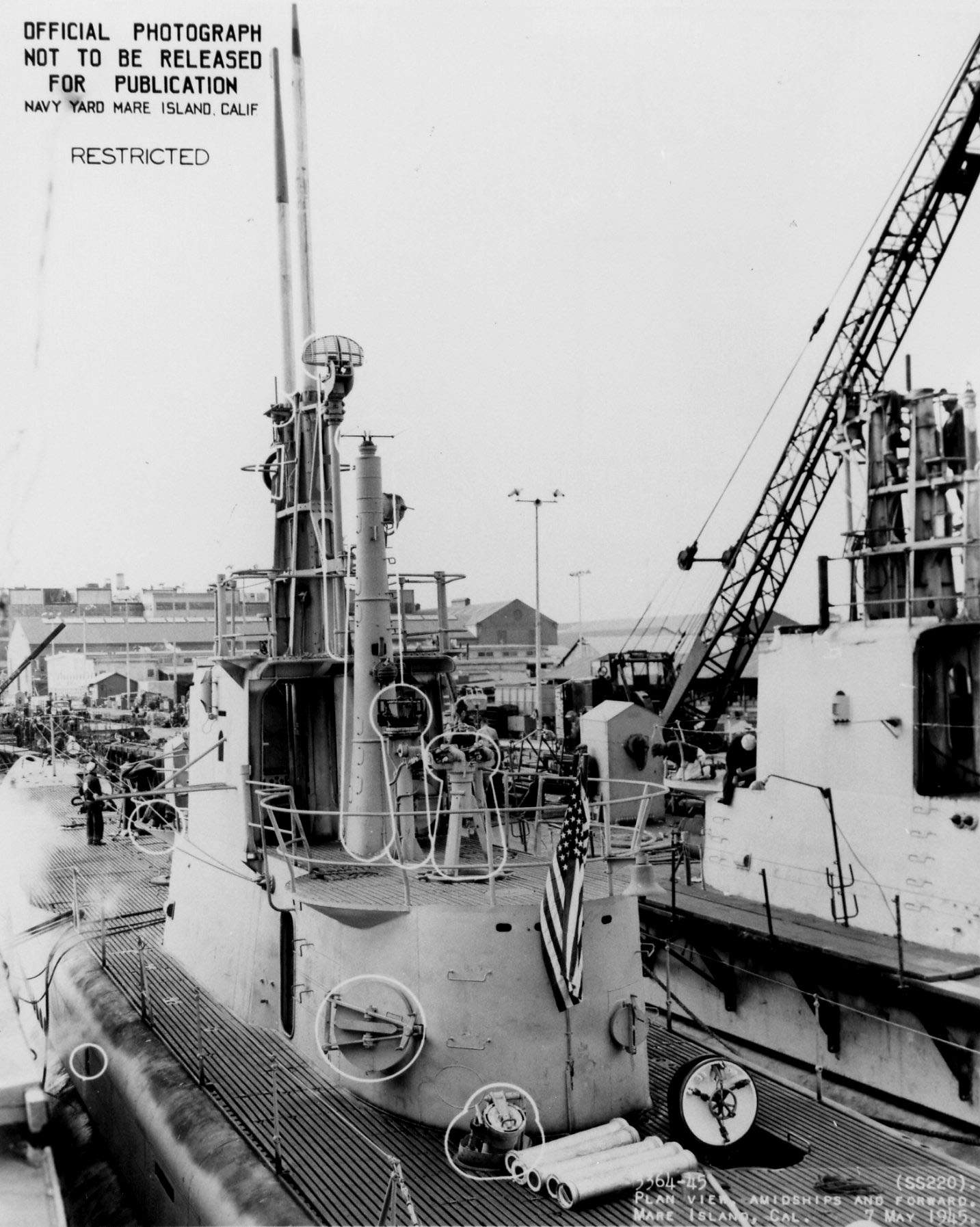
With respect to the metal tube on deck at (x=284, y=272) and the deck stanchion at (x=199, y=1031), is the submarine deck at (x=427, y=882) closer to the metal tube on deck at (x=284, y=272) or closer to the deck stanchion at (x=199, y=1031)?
the deck stanchion at (x=199, y=1031)

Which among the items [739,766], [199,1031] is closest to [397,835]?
[199,1031]

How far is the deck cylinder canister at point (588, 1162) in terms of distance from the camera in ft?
27.3

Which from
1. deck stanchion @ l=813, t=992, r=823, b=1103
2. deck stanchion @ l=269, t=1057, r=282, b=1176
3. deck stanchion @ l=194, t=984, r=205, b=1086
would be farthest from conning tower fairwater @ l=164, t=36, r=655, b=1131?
deck stanchion @ l=813, t=992, r=823, b=1103

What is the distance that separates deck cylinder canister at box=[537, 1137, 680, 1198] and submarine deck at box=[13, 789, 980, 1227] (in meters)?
0.14

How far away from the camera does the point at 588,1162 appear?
28.0 feet

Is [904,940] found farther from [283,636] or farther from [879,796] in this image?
[283,636]

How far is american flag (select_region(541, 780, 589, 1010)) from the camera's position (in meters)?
9.02

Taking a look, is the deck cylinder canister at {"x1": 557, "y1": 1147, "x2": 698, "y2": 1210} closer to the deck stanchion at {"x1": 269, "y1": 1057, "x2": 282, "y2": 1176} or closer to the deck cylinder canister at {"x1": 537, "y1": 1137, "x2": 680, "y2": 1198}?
the deck cylinder canister at {"x1": 537, "y1": 1137, "x2": 680, "y2": 1198}

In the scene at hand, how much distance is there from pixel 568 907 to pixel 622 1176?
2.02 m

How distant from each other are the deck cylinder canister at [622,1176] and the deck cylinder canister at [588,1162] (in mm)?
46

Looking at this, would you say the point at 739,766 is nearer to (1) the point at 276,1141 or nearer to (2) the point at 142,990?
(2) the point at 142,990

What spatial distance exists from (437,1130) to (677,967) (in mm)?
7159

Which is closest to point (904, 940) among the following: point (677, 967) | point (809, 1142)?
point (677, 967)

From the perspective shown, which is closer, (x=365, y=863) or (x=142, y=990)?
(x=365, y=863)
